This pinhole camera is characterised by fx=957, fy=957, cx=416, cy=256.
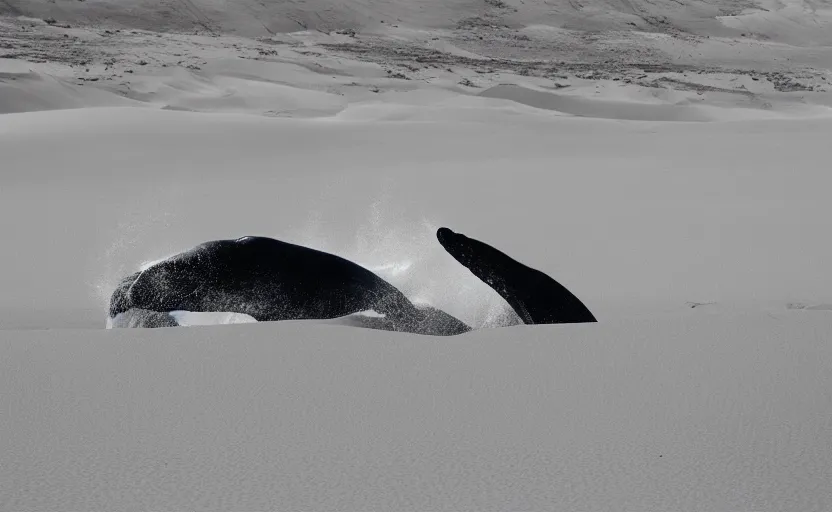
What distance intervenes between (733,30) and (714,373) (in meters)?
21.3

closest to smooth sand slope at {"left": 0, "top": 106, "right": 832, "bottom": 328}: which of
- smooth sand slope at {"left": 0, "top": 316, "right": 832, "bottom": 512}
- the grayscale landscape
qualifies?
the grayscale landscape

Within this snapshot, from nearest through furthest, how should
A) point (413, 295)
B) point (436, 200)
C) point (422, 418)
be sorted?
point (422, 418)
point (413, 295)
point (436, 200)

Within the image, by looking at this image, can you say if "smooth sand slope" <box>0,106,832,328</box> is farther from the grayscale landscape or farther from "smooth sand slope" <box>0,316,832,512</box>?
"smooth sand slope" <box>0,316,832,512</box>

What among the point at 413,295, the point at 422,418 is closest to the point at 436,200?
the point at 413,295

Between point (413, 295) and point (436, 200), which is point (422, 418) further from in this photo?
point (436, 200)

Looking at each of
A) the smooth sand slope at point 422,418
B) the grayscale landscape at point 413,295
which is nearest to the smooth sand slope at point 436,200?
the grayscale landscape at point 413,295

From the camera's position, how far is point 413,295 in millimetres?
4746

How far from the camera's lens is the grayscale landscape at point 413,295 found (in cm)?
202

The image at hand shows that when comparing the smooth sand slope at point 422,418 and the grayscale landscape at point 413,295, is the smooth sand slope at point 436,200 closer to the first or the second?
the grayscale landscape at point 413,295

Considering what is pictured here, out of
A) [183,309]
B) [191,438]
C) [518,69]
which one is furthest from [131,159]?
[518,69]

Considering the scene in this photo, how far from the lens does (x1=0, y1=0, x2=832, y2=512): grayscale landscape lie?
2.02m

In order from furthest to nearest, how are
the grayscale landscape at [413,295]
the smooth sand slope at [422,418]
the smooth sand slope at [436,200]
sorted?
the smooth sand slope at [436,200] → the grayscale landscape at [413,295] → the smooth sand slope at [422,418]

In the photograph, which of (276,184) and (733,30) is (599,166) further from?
(733,30)

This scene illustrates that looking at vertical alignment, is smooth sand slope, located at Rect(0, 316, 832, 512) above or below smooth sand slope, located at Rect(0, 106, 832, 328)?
above
